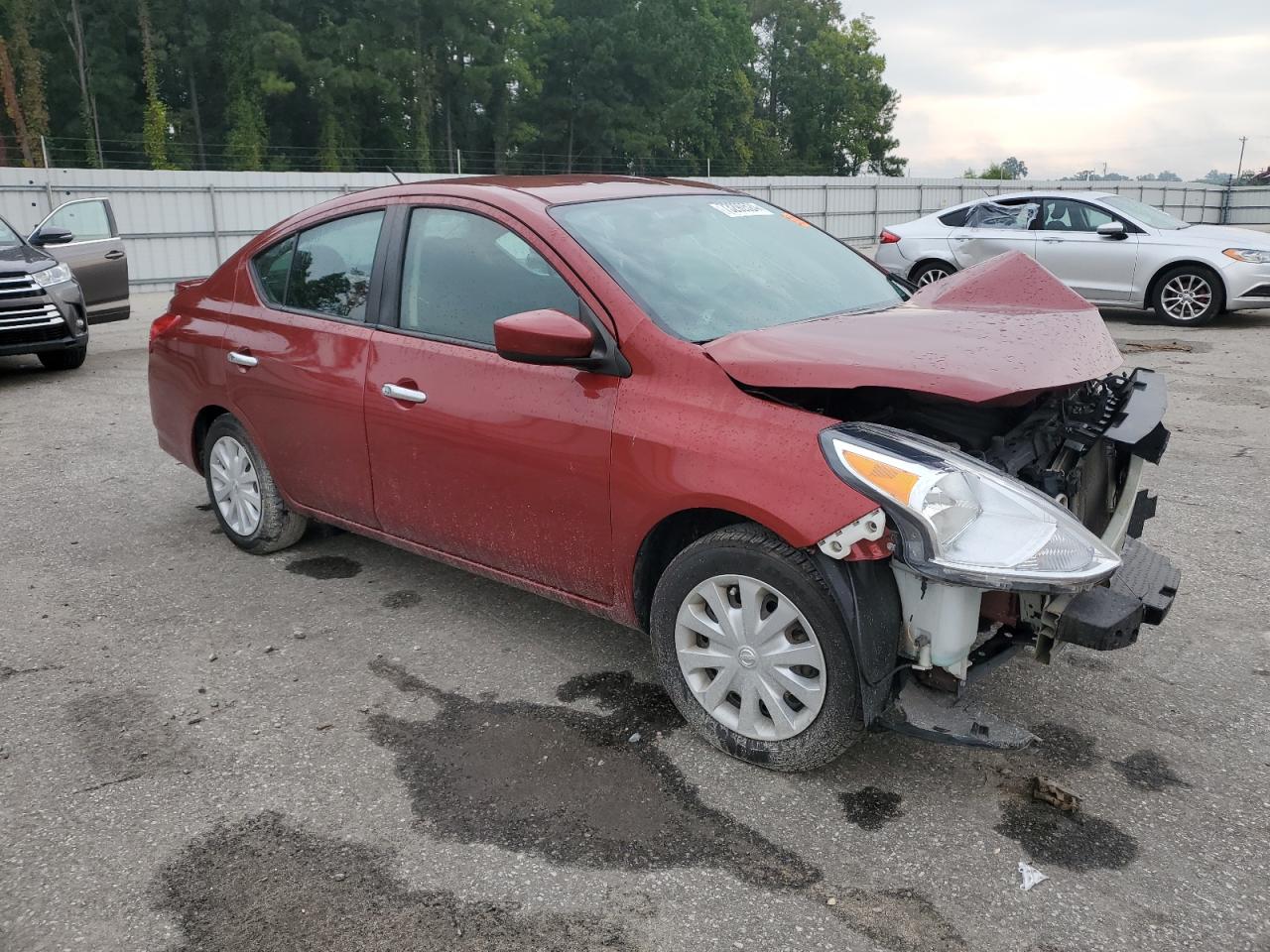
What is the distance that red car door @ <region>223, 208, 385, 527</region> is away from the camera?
4.22 meters

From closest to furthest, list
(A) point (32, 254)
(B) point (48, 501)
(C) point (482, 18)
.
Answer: (B) point (48, 501) < (A) point (32, 254) < (C) point (482, 18)

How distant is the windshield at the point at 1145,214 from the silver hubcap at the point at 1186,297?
0.64 m

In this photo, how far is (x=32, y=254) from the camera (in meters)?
10.1

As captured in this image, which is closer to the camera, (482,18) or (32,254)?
(32,254)

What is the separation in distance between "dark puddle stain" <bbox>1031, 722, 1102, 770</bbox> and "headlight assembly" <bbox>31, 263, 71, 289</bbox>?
954cm

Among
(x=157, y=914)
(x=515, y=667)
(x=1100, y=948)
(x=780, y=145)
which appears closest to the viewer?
(x=1100, y=948)

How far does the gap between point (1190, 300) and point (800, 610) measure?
10908mm

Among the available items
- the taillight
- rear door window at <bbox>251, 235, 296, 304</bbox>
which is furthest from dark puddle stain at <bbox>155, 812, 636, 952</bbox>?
the taillight

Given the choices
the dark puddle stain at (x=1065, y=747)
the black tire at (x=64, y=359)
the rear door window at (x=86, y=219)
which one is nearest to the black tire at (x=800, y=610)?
the dark puddle stain at (x=1065, y=747)

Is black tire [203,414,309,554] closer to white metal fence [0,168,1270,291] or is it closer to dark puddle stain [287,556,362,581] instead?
dark puddle stain [287,556,362,581]

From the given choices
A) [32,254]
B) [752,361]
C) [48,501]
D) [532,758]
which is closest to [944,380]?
[752,361]

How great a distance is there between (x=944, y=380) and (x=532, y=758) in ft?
5.35

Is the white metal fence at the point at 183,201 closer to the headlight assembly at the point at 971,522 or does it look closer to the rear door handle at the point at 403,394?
the rear door handle at the point at 403,394

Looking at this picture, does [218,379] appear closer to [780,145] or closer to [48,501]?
[48,501]
